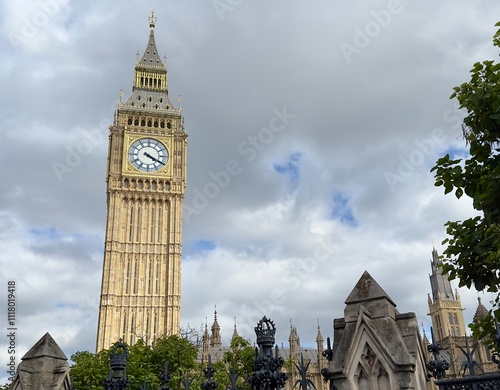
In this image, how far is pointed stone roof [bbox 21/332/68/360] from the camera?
7455 mm

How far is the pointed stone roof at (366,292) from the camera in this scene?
590 cm

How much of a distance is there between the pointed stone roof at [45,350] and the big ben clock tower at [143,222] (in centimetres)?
4823

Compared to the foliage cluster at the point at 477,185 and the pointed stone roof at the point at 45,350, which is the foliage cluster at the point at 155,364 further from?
the foliage cluster at the point at 477,185

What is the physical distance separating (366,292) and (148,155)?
197ft

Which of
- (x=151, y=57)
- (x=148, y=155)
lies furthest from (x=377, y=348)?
(x=151, y=57)

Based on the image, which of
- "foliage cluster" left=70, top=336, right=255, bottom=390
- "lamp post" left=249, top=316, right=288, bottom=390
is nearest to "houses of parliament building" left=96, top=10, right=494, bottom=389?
"foliage cluster" left=70, top=336, right=255, bottom=390

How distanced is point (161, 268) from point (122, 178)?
38.7ft

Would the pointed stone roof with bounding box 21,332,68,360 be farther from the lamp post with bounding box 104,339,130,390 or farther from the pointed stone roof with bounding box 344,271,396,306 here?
the pointed stone roof with bounding box 344,271,396,306

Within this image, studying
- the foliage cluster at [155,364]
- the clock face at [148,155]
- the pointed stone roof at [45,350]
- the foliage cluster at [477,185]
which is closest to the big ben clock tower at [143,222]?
the clock face at [148,155]

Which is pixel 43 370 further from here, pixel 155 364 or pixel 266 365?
pixel 155 364

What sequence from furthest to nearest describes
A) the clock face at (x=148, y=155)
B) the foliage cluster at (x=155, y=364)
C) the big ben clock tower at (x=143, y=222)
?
1. the clock face at (x=148, y=155)
2. the big ben clock tower at (x=143, y=222)
3. the foliage cluster at (x=155, y=364)

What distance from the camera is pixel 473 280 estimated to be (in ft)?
24.6

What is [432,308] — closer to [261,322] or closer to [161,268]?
[161,268]

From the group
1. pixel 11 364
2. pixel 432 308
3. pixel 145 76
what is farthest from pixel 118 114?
pixel 432 308
